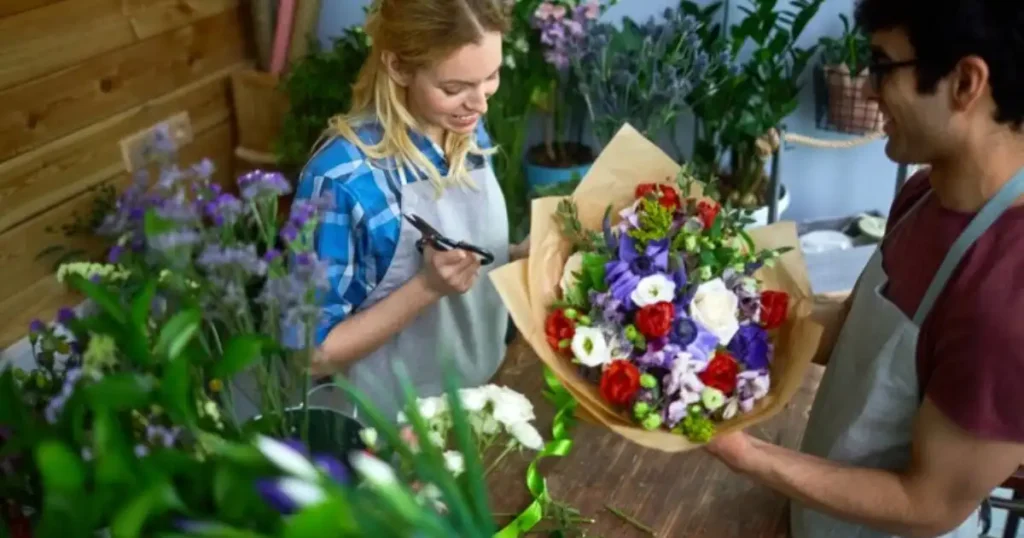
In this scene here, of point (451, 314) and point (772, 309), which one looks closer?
point (772, 309)

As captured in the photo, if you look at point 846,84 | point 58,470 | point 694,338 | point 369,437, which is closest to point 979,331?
→ point 694,338

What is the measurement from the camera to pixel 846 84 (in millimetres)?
2402

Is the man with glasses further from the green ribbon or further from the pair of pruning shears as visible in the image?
the pair of pruning shears

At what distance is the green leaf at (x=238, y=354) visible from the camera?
0.62 m

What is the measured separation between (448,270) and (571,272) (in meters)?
0.19

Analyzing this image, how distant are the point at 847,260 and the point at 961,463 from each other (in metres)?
1.53

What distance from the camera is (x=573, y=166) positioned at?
2.53m

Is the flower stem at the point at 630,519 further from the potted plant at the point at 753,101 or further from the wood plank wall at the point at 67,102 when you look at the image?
the wood plank wall at the point at 67,102

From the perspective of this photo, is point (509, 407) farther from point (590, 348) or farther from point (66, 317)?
point (66, 317)

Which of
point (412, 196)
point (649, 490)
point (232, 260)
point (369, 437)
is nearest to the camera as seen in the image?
point (232, 260)

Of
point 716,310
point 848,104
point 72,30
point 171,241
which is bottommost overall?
point 848,104

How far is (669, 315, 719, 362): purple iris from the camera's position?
109 cm

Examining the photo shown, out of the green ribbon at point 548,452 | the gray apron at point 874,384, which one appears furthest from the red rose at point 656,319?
the gray apron at point 874,384

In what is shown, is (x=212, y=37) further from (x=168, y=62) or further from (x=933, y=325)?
(x=933, y=325)
